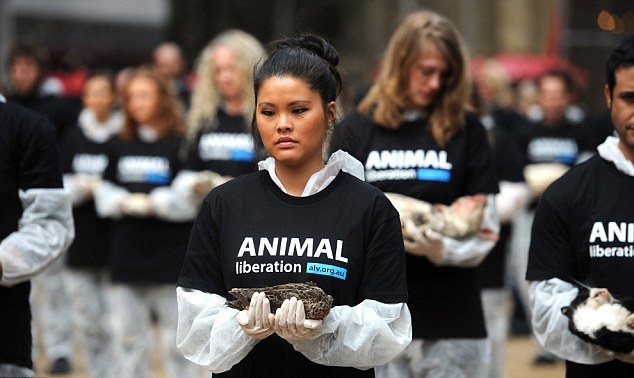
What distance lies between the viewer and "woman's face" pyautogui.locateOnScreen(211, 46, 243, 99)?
802cm

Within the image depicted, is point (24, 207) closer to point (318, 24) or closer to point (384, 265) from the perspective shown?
point (384, 265)

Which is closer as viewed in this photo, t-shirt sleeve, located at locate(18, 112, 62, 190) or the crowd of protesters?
t-shirt sleeve, located at locate(18, 112, 62, 190)

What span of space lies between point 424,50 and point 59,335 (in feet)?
18.9

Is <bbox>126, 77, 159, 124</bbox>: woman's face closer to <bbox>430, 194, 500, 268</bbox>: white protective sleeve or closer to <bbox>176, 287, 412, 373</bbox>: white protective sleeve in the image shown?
<bbox>430, 194, 500, 268</bbox>: white protective sleeve

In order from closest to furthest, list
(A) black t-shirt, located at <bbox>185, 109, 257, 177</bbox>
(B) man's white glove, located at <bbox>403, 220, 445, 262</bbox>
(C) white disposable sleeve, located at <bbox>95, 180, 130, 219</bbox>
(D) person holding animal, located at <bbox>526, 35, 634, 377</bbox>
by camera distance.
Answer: (D) person holding animal, located at <bbox>526, 35, 634, 377</bbox>, (B) man's white glove, located at <bbox>403, 220, 445, 262</bbox>, (A) black t-shirt, located at <bbox>185, 109, 257, 177</bbox>, (C) white disposable sleeve, located at <bbox>95, 180, 130, 219</bbox>

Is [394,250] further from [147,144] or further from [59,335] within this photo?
[59,335]

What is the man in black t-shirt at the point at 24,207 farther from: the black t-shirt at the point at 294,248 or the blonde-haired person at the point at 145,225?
the blonde-haired person at the point at 145,225

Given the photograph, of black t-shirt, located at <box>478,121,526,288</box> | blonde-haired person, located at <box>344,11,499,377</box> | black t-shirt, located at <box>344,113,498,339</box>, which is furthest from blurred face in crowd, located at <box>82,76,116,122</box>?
black t-shirt, located at <box>344,113,498,339</box>

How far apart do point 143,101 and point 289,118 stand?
4.60 meters

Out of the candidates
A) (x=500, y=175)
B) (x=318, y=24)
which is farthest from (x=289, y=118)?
(x=318, y=24)

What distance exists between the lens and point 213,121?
8.00 meters

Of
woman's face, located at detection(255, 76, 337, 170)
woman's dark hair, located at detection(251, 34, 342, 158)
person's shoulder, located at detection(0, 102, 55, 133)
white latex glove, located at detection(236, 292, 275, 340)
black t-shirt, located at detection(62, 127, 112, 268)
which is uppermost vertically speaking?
woman's dark hair, located at detection(251, 34, 342, 158)

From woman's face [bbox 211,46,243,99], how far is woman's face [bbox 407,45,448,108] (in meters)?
2.41

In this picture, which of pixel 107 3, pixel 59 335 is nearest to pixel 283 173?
pixel 59 335
